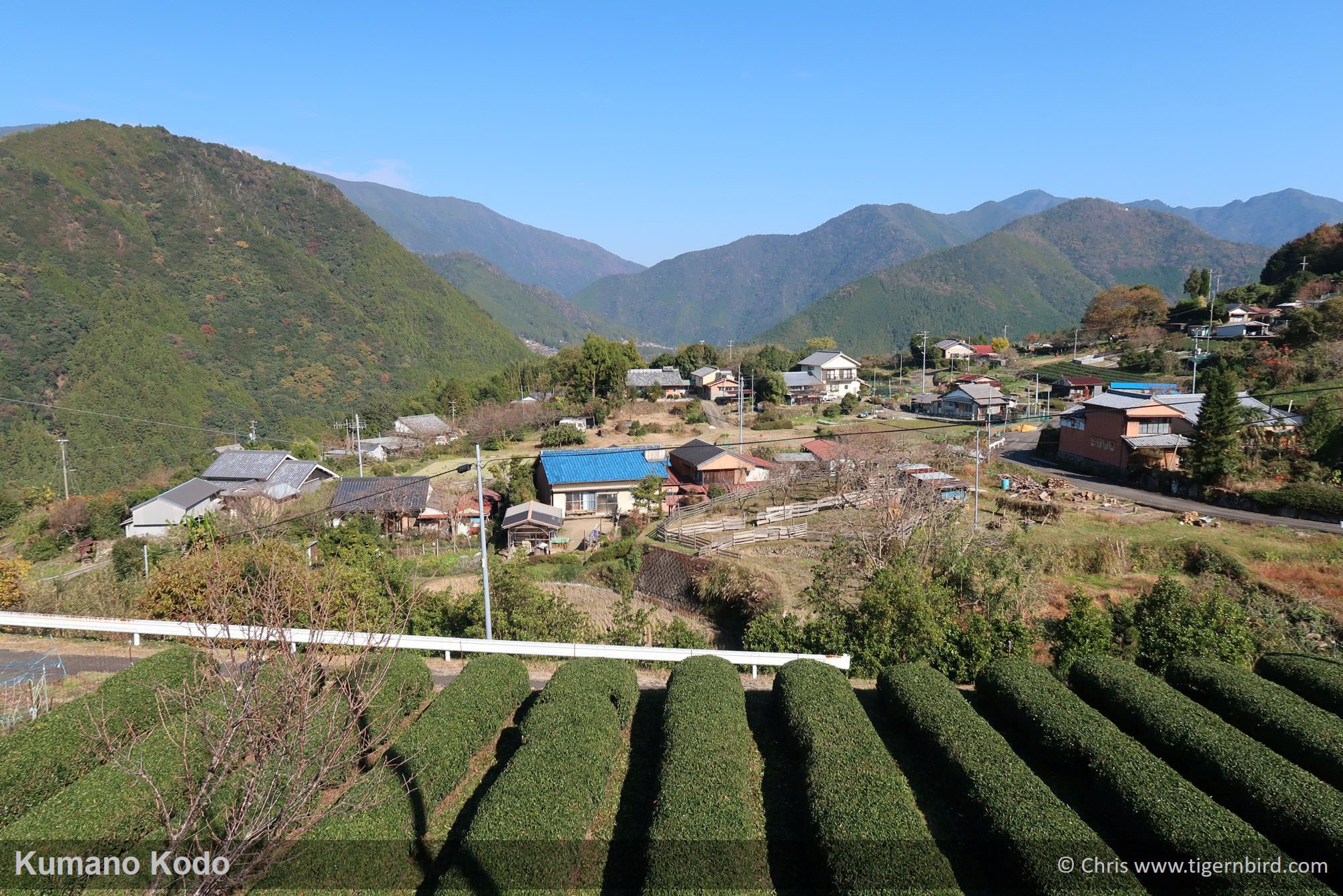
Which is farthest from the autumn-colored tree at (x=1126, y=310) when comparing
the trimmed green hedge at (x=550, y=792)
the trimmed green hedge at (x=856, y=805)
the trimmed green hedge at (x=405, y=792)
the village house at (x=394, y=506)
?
the trimmed green hedge at (x=405, y=792)

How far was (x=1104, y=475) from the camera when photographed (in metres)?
30.6

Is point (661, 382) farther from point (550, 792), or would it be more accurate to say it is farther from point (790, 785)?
point (550, 792)

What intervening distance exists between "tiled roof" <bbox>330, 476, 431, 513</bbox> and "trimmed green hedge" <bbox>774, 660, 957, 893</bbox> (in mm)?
20987

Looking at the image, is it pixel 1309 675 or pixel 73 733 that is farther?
pixel 1309 675

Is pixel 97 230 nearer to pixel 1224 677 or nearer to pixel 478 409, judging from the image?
pixel 478 409

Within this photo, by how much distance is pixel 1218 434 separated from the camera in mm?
25438

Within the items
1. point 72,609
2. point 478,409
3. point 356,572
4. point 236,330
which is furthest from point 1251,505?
point 236,330

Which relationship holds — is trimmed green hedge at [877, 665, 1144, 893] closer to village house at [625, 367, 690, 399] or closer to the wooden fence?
the wooden fence

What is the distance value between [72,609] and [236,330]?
6083cm

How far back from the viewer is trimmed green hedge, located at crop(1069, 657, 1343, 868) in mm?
7574

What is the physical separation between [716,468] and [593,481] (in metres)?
5.40

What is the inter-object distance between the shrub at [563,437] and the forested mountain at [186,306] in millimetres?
28720

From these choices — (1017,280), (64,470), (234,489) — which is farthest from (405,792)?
(1017,280)

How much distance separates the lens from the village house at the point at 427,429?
48.9 m
